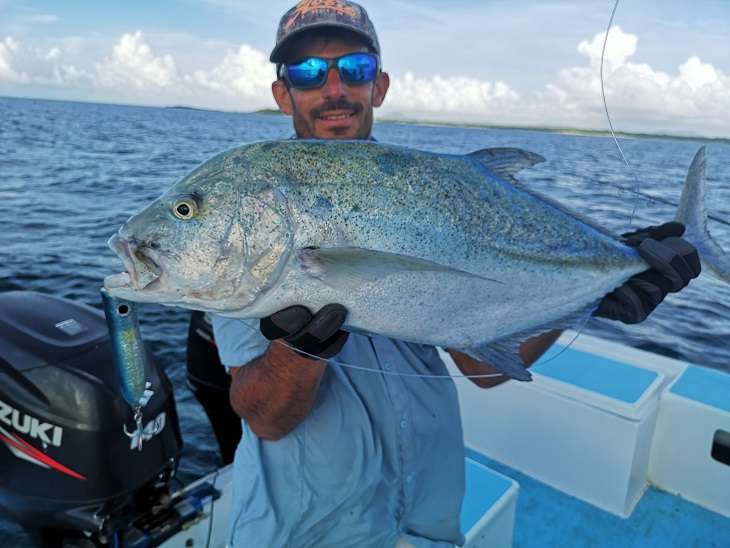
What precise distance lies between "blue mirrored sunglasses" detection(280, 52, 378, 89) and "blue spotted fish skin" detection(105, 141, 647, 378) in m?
0.87

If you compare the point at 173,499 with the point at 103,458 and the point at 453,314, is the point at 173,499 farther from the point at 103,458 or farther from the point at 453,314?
the point at 453,314

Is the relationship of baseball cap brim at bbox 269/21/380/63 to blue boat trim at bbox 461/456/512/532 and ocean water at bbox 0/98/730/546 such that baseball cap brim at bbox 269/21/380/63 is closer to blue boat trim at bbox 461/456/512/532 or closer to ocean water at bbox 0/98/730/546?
ocean water at bbox 0/98/730/546

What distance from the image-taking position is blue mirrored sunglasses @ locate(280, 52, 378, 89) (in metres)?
2.56

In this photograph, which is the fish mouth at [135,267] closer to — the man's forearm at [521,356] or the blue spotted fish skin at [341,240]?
the blue spotted fish skin at [341,240]

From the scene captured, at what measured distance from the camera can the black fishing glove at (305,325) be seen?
1743 millimetres

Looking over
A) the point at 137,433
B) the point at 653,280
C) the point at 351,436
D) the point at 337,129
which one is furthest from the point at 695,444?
the point at 137,433

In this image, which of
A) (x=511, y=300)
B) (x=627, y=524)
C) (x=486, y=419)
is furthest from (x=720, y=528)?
(x=511, y=300)

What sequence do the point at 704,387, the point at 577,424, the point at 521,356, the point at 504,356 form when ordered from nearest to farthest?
the point at 504,356 → the point at 521,356 → the point at 577,424 → the point at 704,387

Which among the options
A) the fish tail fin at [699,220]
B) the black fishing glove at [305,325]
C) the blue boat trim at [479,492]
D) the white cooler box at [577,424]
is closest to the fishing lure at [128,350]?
the black fishing glove at [305,325]

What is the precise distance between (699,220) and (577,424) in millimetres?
2193

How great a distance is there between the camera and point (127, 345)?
2543mm

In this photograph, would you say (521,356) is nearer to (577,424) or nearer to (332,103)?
(332,103)

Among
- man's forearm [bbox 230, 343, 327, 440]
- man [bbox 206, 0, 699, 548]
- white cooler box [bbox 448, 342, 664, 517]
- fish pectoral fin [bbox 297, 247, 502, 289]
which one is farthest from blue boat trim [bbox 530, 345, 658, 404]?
fish pectoral fin [bbox 297, 247, 502, 289]

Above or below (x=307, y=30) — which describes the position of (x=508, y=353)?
below
